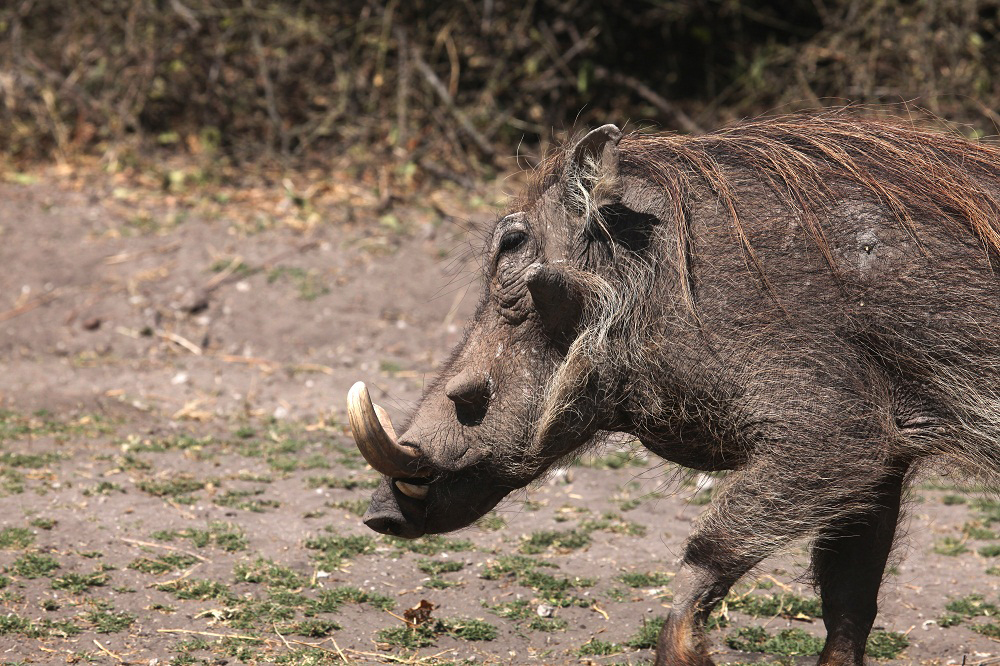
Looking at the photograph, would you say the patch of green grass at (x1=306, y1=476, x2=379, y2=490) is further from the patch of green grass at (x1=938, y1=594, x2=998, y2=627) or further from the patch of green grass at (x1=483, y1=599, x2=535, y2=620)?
the patch of green grass at (x1=938, y1=594, x2=998, y2=627)

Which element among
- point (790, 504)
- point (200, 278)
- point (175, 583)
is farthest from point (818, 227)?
point (200, 278)

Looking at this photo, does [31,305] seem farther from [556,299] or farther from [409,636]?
[556,299]

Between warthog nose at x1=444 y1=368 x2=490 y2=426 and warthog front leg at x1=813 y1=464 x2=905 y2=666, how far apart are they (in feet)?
3.34

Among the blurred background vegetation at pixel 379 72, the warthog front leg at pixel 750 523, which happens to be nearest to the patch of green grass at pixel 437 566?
the warthog front leg at pixel 750 523

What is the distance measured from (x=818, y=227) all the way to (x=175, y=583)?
2.32 m

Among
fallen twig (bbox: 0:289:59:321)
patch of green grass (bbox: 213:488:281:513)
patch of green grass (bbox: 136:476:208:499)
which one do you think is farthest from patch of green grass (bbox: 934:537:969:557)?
fallen twig (bbox: 0:289:59:321)

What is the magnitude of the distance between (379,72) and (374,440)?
6160mm

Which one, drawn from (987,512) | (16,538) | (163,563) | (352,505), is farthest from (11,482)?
(987,512)

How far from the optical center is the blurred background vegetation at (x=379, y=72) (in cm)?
842

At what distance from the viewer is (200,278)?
23.3ft

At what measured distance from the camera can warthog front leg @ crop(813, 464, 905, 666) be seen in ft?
10.6

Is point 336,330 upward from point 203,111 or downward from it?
downward

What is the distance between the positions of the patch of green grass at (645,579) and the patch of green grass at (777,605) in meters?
0.24

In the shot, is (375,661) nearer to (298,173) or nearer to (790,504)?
(790,504)
